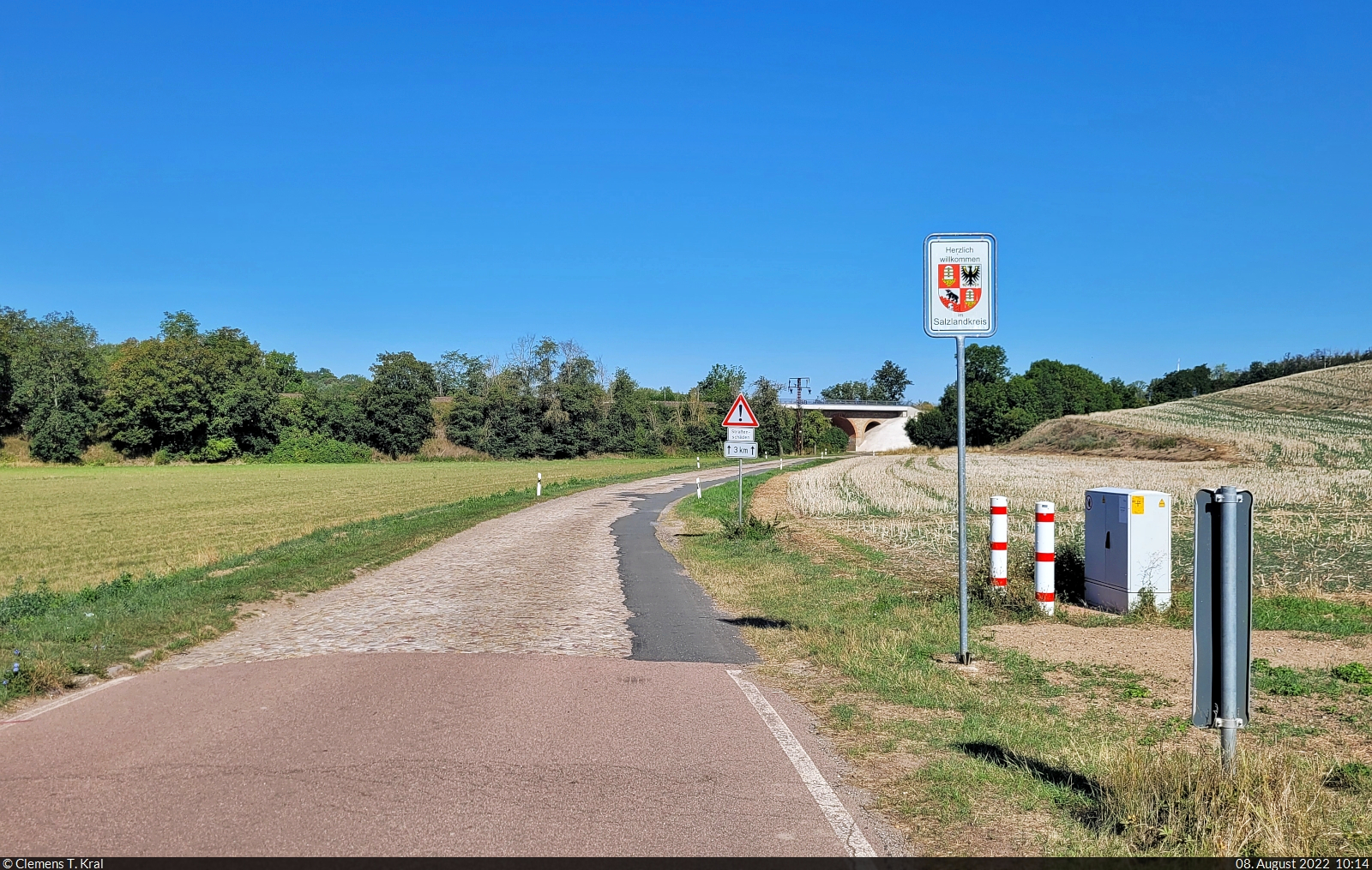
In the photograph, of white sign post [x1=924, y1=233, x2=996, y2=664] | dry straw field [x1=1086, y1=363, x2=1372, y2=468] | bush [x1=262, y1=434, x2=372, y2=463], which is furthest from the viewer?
Answer: bush [x1=262, y1=434, x2=372, y2=463]

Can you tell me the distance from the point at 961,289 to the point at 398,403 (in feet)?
297

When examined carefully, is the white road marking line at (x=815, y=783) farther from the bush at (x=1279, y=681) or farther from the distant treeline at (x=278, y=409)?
the distant treeline at (x=278, y=409)

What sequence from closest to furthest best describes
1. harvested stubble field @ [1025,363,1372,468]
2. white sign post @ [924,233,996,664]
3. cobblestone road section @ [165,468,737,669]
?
white sign post @ [924,233,996,664]
cobblestone road section @ [165,468,737,669]
harvested stubble field @ [1025,363,1372,468]

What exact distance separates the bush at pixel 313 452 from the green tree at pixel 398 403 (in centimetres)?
275

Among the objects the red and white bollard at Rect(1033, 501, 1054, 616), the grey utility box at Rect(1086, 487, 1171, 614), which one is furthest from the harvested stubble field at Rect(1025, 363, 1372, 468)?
the red and white bollard at Rect(1033, 501, 1054, 616)

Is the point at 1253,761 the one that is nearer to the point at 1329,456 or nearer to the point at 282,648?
the point at 282,648

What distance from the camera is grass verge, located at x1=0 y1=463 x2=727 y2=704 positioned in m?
8.09

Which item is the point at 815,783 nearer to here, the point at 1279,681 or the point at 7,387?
the point at 1279,681

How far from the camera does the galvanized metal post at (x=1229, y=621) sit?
13.7 feet

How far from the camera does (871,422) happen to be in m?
142

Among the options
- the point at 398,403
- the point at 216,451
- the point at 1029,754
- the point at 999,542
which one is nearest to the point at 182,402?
the point at 216,451

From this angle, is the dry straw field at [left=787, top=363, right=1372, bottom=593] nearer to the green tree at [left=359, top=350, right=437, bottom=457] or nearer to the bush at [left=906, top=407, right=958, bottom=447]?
the bush at [left=906, top=407, right=958, bottom=447]

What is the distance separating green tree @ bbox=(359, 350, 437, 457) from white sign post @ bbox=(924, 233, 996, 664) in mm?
90151

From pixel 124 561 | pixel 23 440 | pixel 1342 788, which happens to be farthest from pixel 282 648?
pixel 23 440
